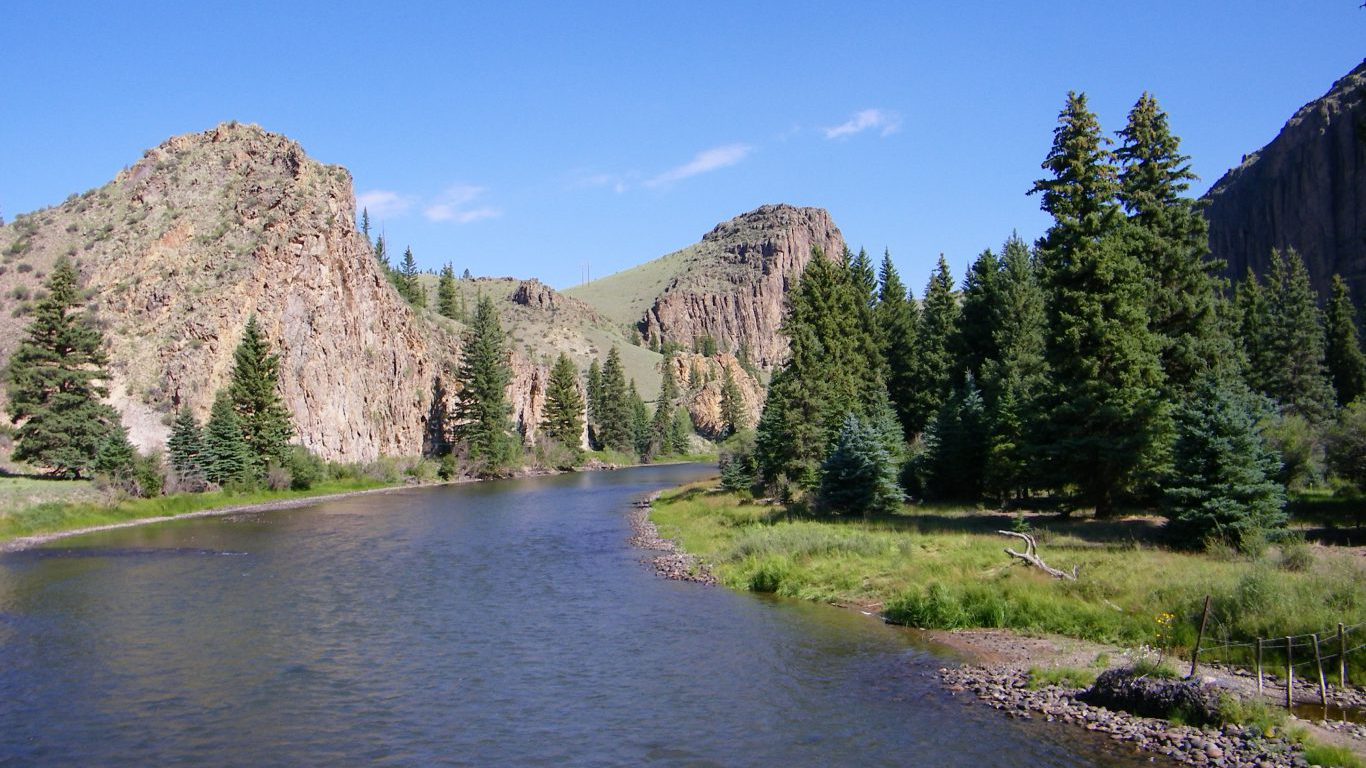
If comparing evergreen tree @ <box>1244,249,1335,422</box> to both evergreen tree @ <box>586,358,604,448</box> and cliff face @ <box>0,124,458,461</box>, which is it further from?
evergreen tree @ <box>586,358,604,448</box>

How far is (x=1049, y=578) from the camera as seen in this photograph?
77.6ft

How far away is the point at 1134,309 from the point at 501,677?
26.6 m

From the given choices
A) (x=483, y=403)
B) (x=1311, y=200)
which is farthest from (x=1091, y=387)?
(x=1311, y=200)

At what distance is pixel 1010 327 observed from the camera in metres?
53.3

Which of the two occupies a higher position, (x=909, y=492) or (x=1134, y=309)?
(x=1134, y=309)

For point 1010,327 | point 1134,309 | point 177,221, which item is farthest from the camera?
point 177,221

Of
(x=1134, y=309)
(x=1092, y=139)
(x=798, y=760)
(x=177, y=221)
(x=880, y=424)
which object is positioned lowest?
(x=798, y=760)

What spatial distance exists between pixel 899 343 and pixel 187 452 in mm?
51601

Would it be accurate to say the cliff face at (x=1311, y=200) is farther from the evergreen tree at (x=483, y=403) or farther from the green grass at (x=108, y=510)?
the green grass at (x=108, y=510)

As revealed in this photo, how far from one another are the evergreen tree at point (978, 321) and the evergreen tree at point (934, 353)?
1.12 m

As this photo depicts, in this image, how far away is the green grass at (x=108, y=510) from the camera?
140ft

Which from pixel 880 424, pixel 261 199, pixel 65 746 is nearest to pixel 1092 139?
pixel 880 424

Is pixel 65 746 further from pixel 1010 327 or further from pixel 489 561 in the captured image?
pixel 1010 327

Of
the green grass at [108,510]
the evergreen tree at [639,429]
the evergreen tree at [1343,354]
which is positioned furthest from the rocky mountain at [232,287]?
the evergreen tree at [1343,354]
